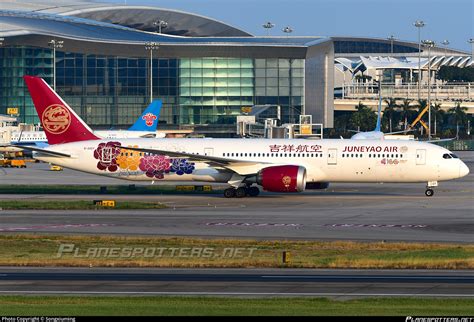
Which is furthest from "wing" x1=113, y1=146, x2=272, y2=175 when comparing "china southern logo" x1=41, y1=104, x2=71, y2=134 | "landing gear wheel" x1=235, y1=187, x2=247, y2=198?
"china southern logo" x1=41, y1=104, x2=71, y2=134

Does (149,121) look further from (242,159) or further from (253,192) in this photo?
(253,192)

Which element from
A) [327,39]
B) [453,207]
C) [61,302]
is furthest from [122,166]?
[327,39]

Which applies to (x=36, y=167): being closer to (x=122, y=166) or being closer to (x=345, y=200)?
(x=122, y=166)

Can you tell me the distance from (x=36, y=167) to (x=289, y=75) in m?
58.6

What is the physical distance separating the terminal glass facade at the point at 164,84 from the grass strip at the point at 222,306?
399 ft

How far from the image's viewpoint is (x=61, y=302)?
87.0ft

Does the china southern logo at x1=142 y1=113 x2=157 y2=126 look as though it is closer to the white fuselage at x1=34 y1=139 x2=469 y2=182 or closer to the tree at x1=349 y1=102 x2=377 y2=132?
the white fuselage at x1=34 y1=139 x2=469 y2=182

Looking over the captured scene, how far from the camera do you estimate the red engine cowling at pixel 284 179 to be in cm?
5975

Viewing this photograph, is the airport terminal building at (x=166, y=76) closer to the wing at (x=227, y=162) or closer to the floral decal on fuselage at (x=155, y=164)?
the floral decal on fuselage at (x=155, y=164)

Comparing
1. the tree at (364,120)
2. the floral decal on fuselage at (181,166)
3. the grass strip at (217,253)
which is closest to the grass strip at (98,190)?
the floral decal on fuselage at (181,166)

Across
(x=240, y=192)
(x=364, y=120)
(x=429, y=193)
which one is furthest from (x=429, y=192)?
(x=364, y=120)

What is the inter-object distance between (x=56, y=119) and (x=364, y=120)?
113408 mm

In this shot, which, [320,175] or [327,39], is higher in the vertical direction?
[327,39]

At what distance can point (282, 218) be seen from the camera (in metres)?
50.5
